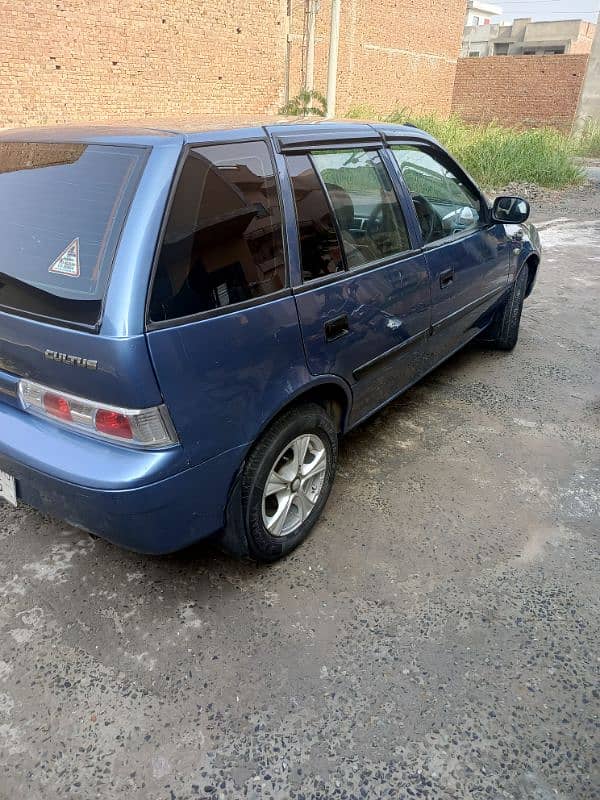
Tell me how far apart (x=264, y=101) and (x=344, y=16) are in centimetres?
419

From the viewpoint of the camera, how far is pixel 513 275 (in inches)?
174

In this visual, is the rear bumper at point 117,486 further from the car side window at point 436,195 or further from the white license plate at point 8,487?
the car side window at point 436,195

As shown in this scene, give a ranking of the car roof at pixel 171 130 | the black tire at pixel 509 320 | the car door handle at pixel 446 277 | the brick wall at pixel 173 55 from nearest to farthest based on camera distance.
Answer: the car roof at pixel 171 130 < the car door handle at pixel 446 277 < the black tire at pixel 509 320 < the brick wall at pixel 173 55

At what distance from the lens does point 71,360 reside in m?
1.82

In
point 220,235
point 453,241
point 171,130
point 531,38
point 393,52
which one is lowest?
point 453,241

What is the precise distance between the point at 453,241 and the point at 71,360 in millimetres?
2457

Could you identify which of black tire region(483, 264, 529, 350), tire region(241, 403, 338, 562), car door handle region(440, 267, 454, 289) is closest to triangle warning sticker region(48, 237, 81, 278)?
tire region(241, 403, 338, 562)

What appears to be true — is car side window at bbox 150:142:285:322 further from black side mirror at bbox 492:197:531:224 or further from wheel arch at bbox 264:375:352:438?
black side mirror at bbox 492:197:531:224

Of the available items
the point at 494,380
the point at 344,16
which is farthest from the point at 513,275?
the point at 344,16

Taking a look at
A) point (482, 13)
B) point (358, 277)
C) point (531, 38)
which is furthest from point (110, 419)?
point (482, 13)

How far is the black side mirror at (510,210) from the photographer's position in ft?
12.8

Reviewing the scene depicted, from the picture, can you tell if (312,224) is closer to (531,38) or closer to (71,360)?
(71,360)

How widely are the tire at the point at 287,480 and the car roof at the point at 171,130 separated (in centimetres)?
109

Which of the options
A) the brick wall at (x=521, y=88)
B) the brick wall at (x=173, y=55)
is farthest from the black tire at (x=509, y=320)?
the brick wall at (x=521, y=88)
